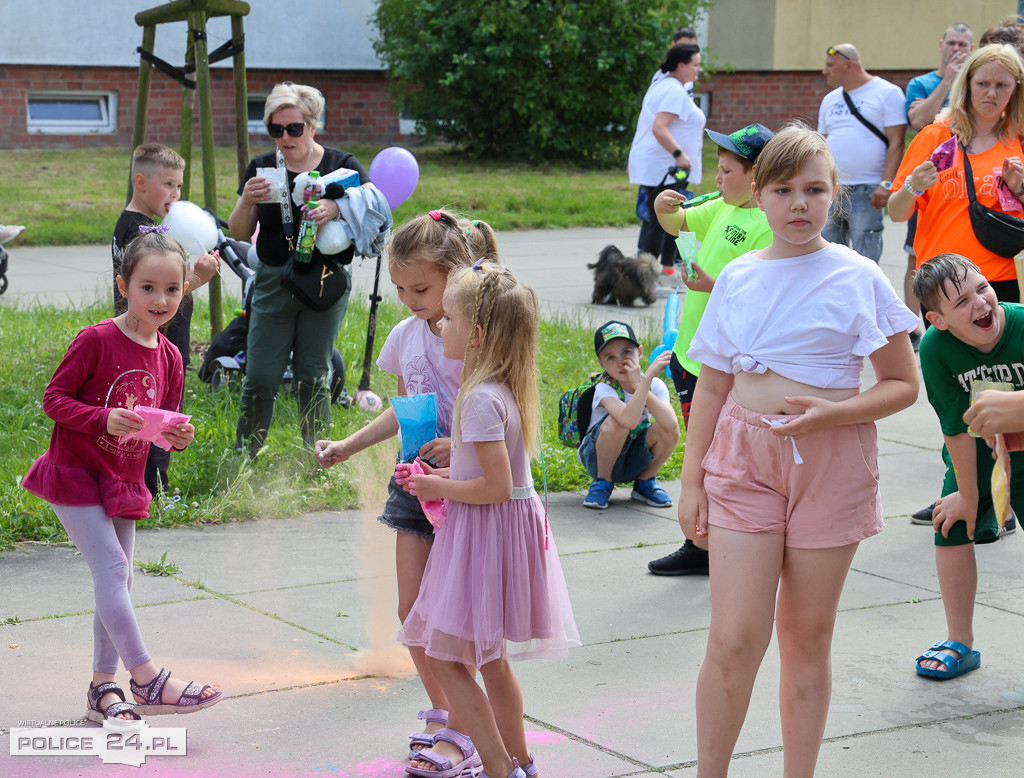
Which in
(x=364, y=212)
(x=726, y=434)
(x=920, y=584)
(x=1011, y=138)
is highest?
(x=1011, y=138)

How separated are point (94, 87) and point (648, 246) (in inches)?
560

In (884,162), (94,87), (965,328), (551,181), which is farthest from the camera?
(94,87)

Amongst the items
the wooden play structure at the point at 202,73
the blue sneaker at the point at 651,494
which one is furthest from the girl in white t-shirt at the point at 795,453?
the wooden play structure at the point at 202,73

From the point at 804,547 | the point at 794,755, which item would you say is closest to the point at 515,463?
the point at 804,547

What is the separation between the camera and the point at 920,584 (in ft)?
16.3

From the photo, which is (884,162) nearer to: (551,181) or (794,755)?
(794,755)

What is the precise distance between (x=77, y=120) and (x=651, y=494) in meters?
19.1

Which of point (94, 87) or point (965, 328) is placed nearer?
point (965, 328)

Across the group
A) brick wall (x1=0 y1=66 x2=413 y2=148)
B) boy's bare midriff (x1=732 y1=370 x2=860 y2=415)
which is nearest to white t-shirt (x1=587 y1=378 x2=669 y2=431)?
boy's bare midriff (x1=732 y1=370 x2=860 y2=415)

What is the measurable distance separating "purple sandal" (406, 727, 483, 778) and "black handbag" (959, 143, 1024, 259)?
3.18 metres

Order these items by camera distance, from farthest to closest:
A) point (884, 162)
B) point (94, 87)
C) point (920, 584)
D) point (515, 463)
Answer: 1. point (94, 87)
2. point (884, 162)
3. point (920, 584)
4. point (515, 463)

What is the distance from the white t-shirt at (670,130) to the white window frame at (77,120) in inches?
558

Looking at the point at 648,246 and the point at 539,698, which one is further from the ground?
the point at 648,246

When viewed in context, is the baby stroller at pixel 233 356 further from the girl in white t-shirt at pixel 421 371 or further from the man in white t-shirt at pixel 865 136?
the man in white t-shirt at pixel 865 136
